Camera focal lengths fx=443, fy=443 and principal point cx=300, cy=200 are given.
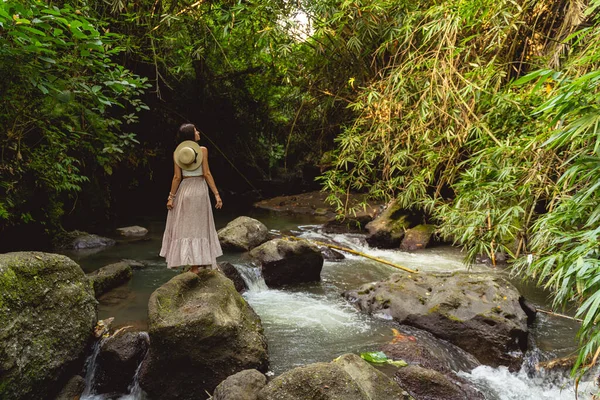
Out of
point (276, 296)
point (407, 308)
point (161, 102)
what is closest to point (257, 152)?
point (161, 102)

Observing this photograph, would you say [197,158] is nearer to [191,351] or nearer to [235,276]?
[191,351]

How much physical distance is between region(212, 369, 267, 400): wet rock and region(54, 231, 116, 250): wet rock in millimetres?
5993

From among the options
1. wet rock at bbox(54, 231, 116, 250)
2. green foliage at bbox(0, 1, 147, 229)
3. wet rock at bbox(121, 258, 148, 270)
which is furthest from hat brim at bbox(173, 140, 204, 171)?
wet rock at bbox(54, 231, 116, 250)

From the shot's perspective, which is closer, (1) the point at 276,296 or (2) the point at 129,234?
(1) the point at 276,296

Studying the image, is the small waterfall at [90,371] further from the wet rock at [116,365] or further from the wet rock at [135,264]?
the wet rock at [135,264]

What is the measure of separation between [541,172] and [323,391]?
3.06 metres

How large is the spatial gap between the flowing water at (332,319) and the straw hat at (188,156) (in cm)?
180

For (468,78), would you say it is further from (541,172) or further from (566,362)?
(566,362)

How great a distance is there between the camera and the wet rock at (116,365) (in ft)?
12.6

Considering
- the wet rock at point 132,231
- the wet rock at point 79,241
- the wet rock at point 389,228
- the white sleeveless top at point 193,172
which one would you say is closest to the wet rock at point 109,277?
the white sleeveless top at point 193,172

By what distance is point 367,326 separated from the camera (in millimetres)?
5047

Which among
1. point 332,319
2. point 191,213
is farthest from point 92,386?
point 332,319

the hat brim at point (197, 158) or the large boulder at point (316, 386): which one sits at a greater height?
the hat brim at point (197, 158)

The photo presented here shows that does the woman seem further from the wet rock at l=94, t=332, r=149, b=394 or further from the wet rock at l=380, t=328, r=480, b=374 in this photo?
the wet rock at l=380, t=328, r=480, b=374
